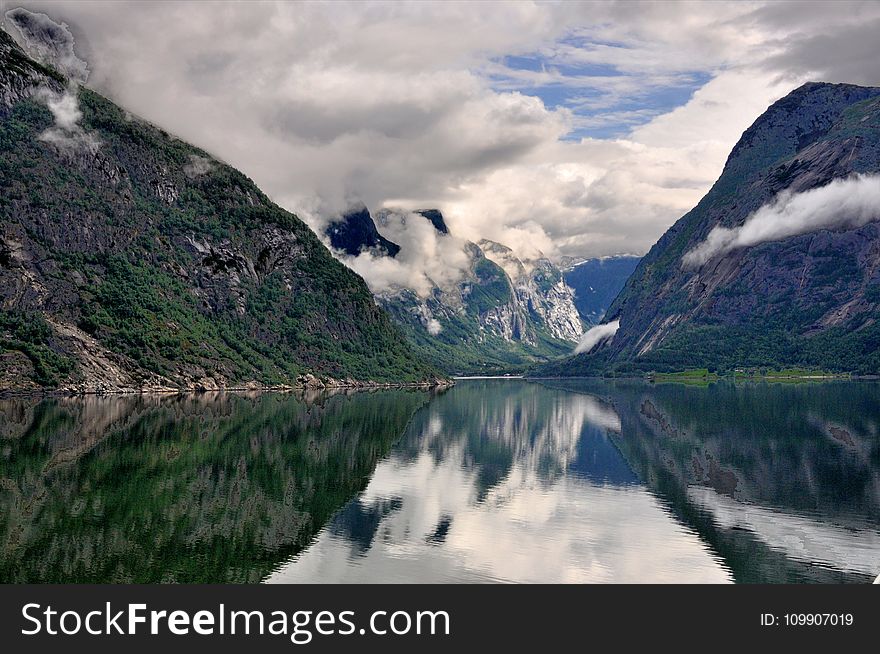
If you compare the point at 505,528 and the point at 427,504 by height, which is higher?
the point at 427,504

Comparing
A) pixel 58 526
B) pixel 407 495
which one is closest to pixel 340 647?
pixel 58 526

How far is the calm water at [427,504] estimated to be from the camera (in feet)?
180

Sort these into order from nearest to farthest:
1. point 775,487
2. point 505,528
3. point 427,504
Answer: point 505,528
point 427,504
point 775,487

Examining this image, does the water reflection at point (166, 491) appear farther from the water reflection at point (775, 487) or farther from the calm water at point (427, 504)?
the water reflection at point (775, 487)

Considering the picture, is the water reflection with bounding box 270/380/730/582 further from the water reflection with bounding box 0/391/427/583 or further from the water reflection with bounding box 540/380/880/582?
the water reflection with bounding box 0/391/427/583

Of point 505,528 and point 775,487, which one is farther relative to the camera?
point 775,487

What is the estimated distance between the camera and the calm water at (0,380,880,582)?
54.9 m

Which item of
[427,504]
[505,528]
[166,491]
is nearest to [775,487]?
[505,528]

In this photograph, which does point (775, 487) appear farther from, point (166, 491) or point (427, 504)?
point (166, 491)

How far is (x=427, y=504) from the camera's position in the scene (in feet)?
265

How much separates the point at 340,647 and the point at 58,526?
35.0m

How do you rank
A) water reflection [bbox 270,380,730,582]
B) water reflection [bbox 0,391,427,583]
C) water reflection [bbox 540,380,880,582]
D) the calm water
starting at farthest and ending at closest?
water reflection [bbox 540,380,880,582], the calm water, water reflection [bbox 270,380,730,582], water reflection [bbox 0,391,427,583]

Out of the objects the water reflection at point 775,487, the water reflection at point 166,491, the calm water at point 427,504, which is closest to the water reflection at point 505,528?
the calm water at point 427,504

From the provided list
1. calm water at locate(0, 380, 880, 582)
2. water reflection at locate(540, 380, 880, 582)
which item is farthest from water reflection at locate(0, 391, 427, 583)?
water reflection at locate(540, 380, 880, 582)
